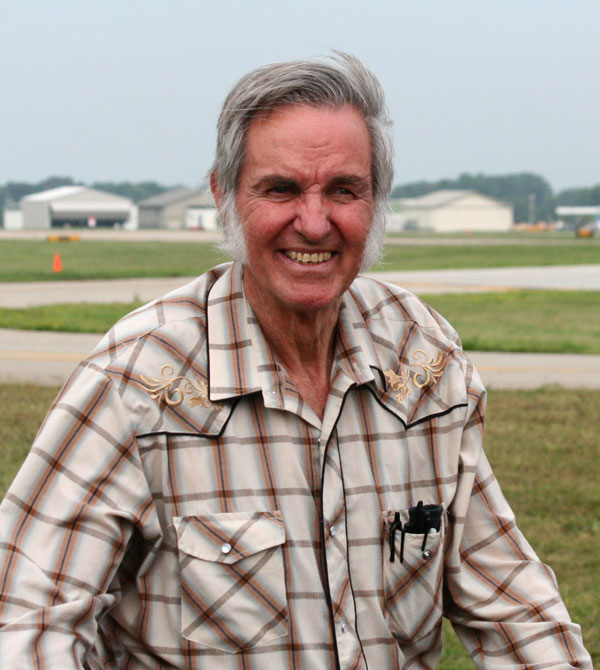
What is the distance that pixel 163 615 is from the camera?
6.05ft

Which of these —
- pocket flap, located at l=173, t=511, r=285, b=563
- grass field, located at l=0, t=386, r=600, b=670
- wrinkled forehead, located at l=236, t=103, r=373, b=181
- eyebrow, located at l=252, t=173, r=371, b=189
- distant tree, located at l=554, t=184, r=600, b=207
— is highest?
wrinkled forehead, located at l=236, t=103, r=373, b=181

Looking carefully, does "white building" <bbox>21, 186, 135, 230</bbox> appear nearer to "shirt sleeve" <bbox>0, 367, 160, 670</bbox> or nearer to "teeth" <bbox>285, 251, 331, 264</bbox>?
"teeth" <bbox>285, 251, 331, 264</bbox>

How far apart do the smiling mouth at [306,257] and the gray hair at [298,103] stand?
9 centimetres

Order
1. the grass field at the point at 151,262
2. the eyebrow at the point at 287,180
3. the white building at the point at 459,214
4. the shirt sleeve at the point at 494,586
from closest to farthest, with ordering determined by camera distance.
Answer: the eyebrow at the point at 287,180
the shirt sleeve at the point at 494,586
the grass field at the point at 151,262
the white building at the point at 459,214

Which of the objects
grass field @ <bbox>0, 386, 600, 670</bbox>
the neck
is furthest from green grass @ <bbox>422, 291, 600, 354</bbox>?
the neck

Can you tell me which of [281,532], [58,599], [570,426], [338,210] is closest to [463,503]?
[281,532]

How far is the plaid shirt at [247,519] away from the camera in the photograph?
5.70ft

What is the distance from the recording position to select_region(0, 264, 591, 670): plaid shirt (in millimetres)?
1738

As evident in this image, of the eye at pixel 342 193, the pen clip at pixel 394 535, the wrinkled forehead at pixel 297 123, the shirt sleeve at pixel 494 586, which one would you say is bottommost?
the shirt sleeve at pixel 494 586

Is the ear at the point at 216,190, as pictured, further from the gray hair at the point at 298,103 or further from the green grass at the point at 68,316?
the green grass at the point at 68,316

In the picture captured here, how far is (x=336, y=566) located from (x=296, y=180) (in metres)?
0.65

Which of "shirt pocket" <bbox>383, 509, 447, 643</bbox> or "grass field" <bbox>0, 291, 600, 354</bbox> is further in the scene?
"grass field" <bbox>0, 291, 600, 354</bbox>

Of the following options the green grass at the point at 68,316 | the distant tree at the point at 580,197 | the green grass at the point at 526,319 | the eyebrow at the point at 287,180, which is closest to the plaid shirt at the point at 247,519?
the eyebrow at the point at 287,180

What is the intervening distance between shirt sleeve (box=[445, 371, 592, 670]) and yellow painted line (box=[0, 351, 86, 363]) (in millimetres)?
9067
